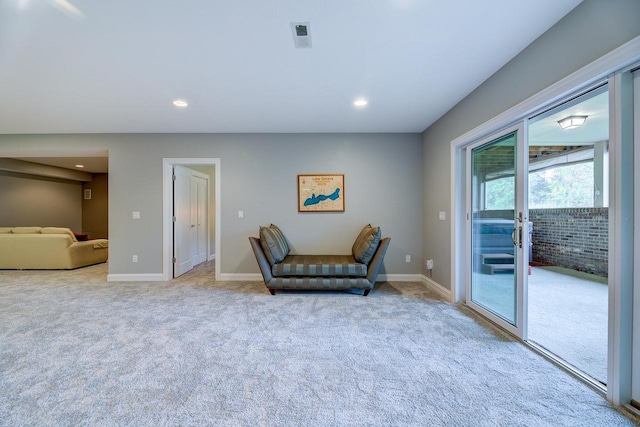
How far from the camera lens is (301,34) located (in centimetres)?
179

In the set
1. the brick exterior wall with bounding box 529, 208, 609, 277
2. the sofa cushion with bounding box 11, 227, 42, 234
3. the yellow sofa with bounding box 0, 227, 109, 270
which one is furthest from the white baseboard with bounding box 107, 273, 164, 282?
the brick exterior wall with bounding box 529, 208, 609, 277

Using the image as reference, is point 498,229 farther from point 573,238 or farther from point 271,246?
Answer: point 573,238

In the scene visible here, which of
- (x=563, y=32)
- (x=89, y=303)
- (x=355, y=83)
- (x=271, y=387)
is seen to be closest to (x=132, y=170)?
(x=89, y=303)

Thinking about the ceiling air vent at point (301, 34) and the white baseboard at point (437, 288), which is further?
the white baseboard at point (437, 288)

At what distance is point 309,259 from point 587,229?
5.15 m

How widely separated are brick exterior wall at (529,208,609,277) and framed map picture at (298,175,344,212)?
14.5ft

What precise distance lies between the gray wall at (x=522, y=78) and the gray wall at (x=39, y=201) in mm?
9922

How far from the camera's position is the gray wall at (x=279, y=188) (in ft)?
13.0

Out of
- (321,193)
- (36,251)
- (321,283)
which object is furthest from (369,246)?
(36,251)

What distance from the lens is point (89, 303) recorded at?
292cm

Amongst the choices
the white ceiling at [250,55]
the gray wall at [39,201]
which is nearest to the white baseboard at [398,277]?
the white ceiling at [250,55]

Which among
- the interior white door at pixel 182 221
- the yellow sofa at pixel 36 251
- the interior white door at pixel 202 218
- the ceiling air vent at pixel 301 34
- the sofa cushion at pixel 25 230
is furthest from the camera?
the interior white door at pixel 202 218

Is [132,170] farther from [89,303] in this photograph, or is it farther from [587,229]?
[587,229]

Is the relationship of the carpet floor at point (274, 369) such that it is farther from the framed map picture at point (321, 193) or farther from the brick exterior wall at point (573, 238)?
the brick exterior wall at point (573, 238)
